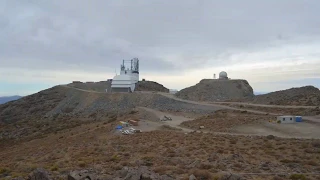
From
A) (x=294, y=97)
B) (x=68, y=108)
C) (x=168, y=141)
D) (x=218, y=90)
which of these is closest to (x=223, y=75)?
(x=218, y=90)

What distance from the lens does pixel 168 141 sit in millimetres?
26609

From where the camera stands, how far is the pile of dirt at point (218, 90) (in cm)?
7738

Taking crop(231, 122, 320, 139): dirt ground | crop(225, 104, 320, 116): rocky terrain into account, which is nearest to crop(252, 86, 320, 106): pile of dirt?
crop(225, 104, 320, 116): rocky terrain

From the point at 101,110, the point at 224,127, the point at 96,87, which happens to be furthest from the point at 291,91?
the point at 96,87

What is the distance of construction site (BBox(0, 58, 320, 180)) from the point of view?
16375 mm

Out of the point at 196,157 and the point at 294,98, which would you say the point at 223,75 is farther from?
the point at 196,157

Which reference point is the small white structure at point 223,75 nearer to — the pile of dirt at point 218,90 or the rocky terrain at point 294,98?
the pile of dirt at point 218,90

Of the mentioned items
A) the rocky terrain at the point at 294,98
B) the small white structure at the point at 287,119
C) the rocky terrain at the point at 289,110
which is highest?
the rocky terrain at the point at 294,98

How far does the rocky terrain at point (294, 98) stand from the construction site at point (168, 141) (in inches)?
5.7

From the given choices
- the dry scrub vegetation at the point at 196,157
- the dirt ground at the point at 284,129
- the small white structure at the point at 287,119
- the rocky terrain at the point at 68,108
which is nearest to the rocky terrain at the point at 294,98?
the rocky terrain at the point at 68,108

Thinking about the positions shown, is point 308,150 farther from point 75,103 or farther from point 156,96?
point 75,103

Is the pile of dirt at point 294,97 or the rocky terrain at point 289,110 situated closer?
the rocky terrain at point 289,110

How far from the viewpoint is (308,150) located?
20.9 metres

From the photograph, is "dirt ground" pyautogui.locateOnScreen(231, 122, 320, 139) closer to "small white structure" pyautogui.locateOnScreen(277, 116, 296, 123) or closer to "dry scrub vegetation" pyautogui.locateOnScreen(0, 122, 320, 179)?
"small white structure" pyautogui.locateOnScreen(277, 116, 296, 123)
